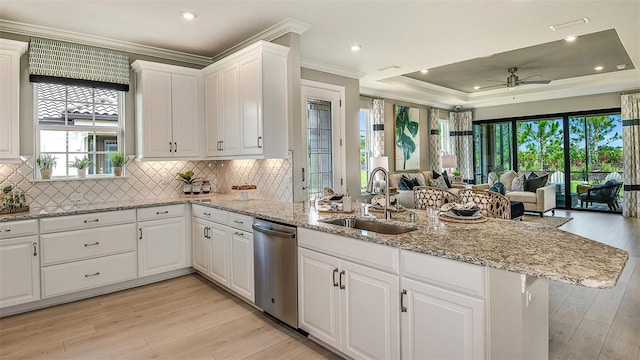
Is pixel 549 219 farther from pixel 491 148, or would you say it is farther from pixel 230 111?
pixel 230 111

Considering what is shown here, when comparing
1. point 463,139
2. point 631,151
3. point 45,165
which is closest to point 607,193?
point 631,151

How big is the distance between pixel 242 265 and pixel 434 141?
23.7ft

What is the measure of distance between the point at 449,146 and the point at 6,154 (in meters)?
9.50

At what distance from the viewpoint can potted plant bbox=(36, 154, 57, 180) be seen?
148 inches

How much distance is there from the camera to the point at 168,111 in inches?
167

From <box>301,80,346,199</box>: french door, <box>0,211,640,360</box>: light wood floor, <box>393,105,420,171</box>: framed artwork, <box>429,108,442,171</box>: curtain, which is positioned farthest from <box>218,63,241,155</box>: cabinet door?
<box>429,108,442,171</box>: curtain

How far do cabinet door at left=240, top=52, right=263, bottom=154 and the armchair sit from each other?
26.5ft

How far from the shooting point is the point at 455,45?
4.50 metres

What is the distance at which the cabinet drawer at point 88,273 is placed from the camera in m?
3.30

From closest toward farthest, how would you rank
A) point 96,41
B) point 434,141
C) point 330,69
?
1. point 96,41
2. point 330,69
3. point 434,141

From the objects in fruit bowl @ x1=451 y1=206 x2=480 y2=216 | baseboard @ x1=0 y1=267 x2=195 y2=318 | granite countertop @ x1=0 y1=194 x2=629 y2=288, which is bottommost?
baseboard @ x1=0 y1=267 x2=195 y2=318

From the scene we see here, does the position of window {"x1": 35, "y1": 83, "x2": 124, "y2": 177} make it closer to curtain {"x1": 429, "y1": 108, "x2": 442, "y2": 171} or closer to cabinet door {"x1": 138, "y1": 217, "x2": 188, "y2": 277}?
cabinet door {"x1": 138, "y1": 217, "x2": 188, "y2": 277}

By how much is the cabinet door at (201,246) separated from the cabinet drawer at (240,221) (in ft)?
1.71

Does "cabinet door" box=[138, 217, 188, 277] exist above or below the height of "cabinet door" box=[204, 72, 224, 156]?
below
